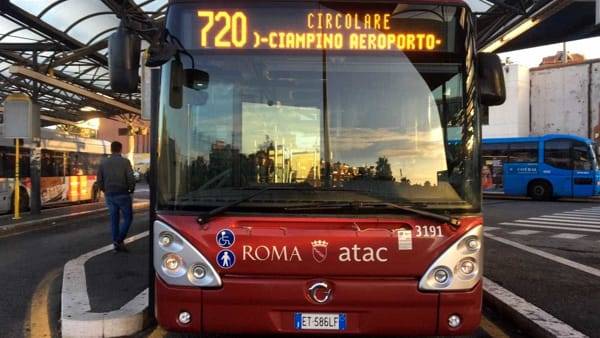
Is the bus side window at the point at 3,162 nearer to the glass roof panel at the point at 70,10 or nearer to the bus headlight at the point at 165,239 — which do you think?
the glass roof panel at the point at 70,10

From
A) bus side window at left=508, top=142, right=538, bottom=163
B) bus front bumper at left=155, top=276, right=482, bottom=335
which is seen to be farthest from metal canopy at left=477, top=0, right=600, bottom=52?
Result: bus front bumper at left=155, top=276, right=482, bottom=335

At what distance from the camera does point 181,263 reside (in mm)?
3881

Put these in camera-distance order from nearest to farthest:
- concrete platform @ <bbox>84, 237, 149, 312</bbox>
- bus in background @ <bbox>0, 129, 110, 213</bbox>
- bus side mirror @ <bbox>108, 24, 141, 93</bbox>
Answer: bus side mirror @ <bbox>108, 24, 141, 93</bbox>, concrete platform @ <bbox>84, 237, 149, 312</bbox>, bus in background @ <bbox>0, 129, 110, 213</bbox>

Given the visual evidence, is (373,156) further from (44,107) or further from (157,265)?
(44,107)

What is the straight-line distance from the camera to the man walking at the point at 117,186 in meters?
8.95

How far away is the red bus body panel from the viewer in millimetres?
3812

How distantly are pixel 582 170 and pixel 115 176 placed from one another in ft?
66.6

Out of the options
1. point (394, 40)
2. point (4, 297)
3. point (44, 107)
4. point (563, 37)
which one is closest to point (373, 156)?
point (394, 40)

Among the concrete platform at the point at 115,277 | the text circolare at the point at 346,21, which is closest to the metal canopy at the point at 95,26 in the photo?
the concrete platform at the point at 115,277

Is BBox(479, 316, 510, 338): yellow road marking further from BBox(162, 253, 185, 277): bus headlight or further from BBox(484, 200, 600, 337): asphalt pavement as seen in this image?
BBox(162, 253, 185, 277): bus headlight

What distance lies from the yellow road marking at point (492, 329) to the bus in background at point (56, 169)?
44.3 feet

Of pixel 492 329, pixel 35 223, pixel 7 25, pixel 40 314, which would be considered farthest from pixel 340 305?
pixel 7 25

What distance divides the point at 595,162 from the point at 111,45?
23.2m

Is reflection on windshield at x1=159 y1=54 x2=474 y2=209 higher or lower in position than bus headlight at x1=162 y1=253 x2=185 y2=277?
higher
